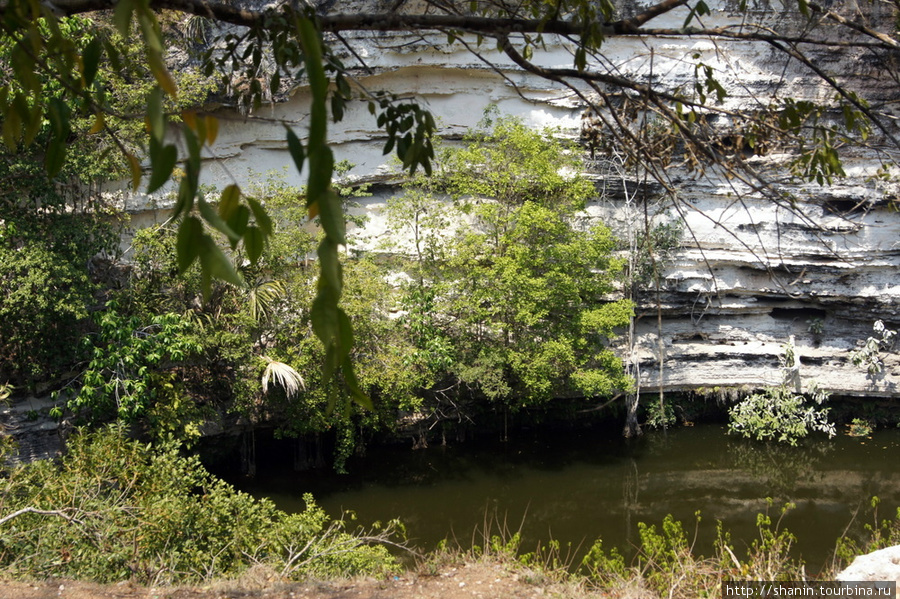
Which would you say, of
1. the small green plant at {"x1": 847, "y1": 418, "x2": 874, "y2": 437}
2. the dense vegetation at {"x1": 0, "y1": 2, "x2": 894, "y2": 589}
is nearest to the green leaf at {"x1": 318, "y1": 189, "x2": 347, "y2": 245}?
the dense vegetation at {"x1": 0, "y1": 2, "x2": 894, "y2": 589}

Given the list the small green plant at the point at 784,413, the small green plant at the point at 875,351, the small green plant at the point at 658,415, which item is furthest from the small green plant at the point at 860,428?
the small green plant at the point at 658,415

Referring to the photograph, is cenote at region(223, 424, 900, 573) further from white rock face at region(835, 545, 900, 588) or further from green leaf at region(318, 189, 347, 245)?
green leaf at region(318, 189, 347, 245)

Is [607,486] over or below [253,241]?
below

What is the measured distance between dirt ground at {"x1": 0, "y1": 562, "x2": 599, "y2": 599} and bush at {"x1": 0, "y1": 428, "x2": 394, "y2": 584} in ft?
1.11

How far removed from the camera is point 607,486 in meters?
9.51

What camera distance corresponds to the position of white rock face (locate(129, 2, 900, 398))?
35.8 feet

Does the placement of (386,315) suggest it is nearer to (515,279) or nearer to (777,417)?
(515,279)

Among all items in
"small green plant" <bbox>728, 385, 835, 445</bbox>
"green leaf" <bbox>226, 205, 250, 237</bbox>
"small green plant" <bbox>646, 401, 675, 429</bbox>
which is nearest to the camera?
"green leaf" <bbox>226, 205, 250, 237</bbox>

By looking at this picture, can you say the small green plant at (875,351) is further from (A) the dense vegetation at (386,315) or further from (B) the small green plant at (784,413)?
(A) the dense vegetation at (386,315)

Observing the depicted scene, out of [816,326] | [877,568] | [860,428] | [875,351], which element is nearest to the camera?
[877,568]

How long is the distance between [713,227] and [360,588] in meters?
9.12

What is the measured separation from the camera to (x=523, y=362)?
968cm

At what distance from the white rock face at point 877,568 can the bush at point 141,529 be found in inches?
109

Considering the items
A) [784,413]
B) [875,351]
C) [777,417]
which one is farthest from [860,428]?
[777,417]
